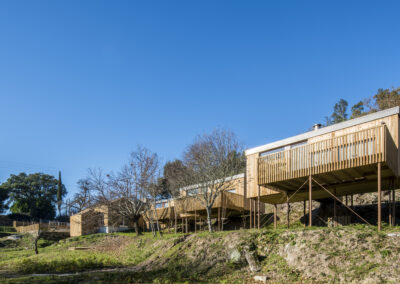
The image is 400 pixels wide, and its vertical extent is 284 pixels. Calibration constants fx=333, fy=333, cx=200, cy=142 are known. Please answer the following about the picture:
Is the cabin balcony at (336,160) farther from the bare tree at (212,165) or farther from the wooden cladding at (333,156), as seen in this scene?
the bare tree at (212,165)

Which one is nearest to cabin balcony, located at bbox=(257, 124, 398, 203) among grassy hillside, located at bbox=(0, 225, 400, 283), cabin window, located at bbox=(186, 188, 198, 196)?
grassy hillside, located at bbox=(0, 225, 400, 283)

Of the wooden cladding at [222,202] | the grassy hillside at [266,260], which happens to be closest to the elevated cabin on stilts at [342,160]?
the grassy hillside at [266,260]

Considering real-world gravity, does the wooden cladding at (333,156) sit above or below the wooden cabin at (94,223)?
above

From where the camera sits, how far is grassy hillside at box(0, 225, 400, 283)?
10.2 metres

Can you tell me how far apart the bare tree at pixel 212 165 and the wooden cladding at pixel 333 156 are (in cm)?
786

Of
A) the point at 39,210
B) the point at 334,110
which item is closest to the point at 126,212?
the point at 39,210

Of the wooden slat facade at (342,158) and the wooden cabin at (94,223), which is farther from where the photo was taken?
the wooden cabin at (94,223)

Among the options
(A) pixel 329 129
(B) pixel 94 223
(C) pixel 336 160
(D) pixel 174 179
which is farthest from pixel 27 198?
(C) pixel 336 160

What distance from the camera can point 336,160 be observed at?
1441cm

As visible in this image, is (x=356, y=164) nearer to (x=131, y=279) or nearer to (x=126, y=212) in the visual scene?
(x=131, y=279)

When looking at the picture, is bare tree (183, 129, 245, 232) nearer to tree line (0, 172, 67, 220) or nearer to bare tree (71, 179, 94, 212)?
bare tree (71, 179, 94, 212)

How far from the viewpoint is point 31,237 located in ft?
119

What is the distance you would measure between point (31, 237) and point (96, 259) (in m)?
19.9

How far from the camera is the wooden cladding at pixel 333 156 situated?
43.9 ft
